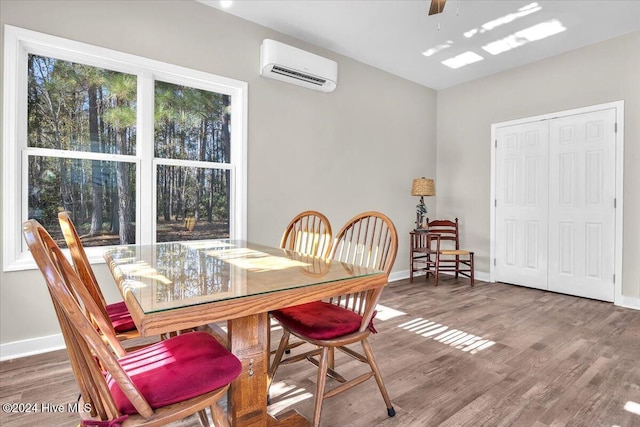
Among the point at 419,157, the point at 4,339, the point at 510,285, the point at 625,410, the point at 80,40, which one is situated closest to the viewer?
the point at 625,410

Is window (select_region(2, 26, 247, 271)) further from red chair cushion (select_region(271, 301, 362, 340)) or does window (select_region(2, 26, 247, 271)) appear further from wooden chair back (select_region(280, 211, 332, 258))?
red chair cushion (select_region(271, 301, 362, 340))

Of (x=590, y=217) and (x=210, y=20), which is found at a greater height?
(x=210, y=20)

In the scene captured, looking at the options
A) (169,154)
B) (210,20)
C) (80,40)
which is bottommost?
(169,154)

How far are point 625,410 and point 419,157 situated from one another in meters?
3.91

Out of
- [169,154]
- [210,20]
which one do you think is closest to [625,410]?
[169,154]

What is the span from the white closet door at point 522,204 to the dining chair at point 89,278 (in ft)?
15.0

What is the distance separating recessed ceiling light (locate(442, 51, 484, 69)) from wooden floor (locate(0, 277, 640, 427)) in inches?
119

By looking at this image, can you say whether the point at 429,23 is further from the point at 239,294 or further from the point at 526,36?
the point at 239,294

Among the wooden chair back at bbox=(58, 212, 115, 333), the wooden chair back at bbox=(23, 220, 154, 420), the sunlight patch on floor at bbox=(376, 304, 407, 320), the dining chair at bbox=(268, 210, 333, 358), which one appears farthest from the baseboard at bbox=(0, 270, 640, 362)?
the sunlight patch on floor at bbox=(376, 304, 407, 320)

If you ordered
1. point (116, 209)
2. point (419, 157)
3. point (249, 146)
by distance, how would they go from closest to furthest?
point (116, 209) → point (249, 146) → point (419, 157)

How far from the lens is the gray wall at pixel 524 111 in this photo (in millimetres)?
3643

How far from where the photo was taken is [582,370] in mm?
2213

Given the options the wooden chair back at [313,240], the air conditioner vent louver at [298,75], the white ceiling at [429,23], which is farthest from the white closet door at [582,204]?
the wooden chair back at [313,240]

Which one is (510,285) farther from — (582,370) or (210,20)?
(210,20)
